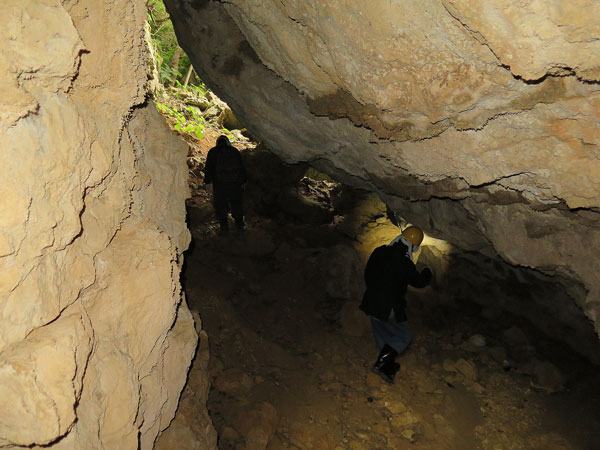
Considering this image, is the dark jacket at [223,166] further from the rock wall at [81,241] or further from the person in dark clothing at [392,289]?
the rock wall at [81,241]

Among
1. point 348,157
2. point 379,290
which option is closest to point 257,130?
point 348,157

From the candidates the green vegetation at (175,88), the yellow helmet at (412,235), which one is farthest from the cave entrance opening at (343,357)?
the green vegetation at (175,88)

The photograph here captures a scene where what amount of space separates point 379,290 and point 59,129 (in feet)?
13.6

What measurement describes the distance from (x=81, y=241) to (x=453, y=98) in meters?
2.61

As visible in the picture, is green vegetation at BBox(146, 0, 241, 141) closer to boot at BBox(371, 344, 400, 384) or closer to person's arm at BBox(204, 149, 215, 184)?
person's arm at BBox(204, 149, 215, 184)

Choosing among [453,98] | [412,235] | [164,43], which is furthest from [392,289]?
[164,43]

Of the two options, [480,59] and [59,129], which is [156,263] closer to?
[59,129]

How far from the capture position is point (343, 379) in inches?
199

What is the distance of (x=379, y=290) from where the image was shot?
513 centimetres

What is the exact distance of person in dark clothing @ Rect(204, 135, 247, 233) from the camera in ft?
22.4

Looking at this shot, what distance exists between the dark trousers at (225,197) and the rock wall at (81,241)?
3.71 meters

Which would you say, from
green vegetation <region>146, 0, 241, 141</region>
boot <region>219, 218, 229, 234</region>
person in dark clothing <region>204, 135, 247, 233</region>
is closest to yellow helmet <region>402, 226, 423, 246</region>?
person in dark clothing <region>204, 135, 247, 233</region>

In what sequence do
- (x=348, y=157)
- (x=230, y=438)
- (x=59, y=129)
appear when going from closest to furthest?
(x=59, y=129)
(x=230, y=438)
(x=348, y=157)

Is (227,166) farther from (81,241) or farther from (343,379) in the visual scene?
(81,241)
